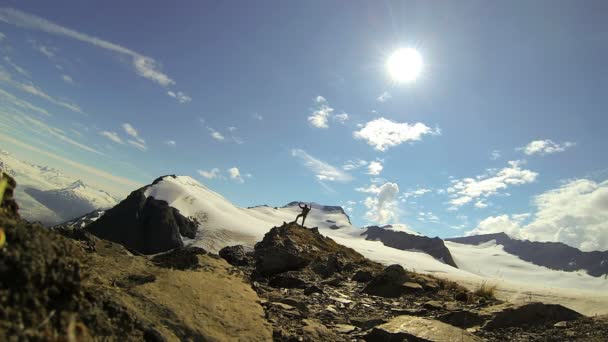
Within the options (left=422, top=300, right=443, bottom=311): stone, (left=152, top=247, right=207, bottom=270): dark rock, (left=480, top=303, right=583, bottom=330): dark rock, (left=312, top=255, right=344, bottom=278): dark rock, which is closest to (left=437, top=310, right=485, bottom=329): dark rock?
(left=480, top=303, right=583, bottom=330): dark rock

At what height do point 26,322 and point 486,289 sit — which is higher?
point 486,289

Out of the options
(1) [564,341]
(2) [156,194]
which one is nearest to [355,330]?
(1) [564,341]

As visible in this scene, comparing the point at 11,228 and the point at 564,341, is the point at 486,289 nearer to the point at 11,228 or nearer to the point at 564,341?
the point at 564,341

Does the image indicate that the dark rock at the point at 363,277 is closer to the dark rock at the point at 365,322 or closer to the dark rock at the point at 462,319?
the dark rock at the point at 462,319

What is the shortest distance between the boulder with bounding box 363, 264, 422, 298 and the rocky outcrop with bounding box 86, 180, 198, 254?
180 ft

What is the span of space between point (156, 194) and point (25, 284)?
281ft

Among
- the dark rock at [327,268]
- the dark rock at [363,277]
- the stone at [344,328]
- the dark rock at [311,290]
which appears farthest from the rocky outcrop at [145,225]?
the stone at [344,328]

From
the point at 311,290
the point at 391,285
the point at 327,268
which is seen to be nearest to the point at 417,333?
the point at 311,290

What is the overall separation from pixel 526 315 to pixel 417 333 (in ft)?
13.4

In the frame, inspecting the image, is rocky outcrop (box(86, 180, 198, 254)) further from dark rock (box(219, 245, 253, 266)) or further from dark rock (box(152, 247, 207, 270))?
dark rock (box(152, 247, 207, 270))

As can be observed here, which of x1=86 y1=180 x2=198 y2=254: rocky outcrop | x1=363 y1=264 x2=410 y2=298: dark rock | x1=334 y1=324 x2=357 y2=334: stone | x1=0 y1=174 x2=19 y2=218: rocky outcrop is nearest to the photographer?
x1=0 y1=174 x2=19 y2=218: rocky outcrop

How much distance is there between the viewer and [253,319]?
6488 millimetres

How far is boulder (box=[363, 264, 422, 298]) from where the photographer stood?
13.8 metres

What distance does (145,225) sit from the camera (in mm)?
71312
